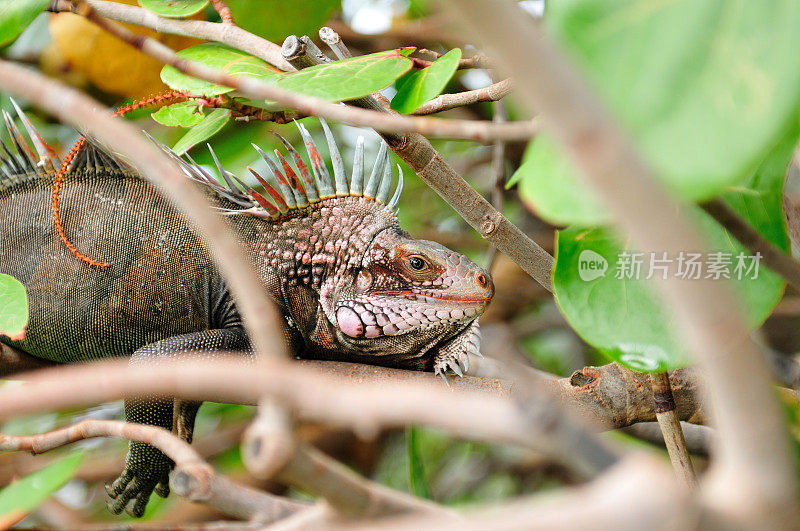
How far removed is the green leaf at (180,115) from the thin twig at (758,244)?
103 centimetres

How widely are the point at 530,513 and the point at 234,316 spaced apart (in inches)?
56.2

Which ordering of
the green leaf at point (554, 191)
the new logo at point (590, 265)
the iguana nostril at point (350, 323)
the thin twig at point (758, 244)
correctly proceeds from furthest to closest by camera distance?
the iguana nostril at point (350, 323), the new logo at point (590, 265), the thin twig at point (758, 244), the green leaf at point (554, 191)

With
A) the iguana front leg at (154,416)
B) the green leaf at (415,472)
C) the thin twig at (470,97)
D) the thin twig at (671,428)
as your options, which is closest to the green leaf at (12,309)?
the iguana front leg at (154,416)

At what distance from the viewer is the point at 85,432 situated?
42.4 inches

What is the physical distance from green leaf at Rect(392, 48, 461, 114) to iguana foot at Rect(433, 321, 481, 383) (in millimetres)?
606

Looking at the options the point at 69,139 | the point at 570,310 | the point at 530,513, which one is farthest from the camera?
the point at 69,139

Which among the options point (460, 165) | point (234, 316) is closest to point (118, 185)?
point (234, 316)

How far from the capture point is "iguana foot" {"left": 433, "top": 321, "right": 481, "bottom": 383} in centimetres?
159

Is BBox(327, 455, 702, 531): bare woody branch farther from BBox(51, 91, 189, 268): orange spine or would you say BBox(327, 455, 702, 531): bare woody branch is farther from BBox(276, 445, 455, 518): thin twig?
BBox(51, 91, 189, 268): orange spine

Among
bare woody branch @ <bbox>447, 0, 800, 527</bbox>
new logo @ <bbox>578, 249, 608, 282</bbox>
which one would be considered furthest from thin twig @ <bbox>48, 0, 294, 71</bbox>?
bare woody branch @ <bbox>447, 0, 800, 527</bbox>

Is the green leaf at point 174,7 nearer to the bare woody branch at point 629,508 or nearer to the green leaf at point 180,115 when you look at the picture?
the green leaf at point 180,115

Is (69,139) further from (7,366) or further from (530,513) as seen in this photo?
(530,513)

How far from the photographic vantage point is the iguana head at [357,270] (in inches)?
63.4

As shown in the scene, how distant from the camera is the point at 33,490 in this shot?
3.22ft
